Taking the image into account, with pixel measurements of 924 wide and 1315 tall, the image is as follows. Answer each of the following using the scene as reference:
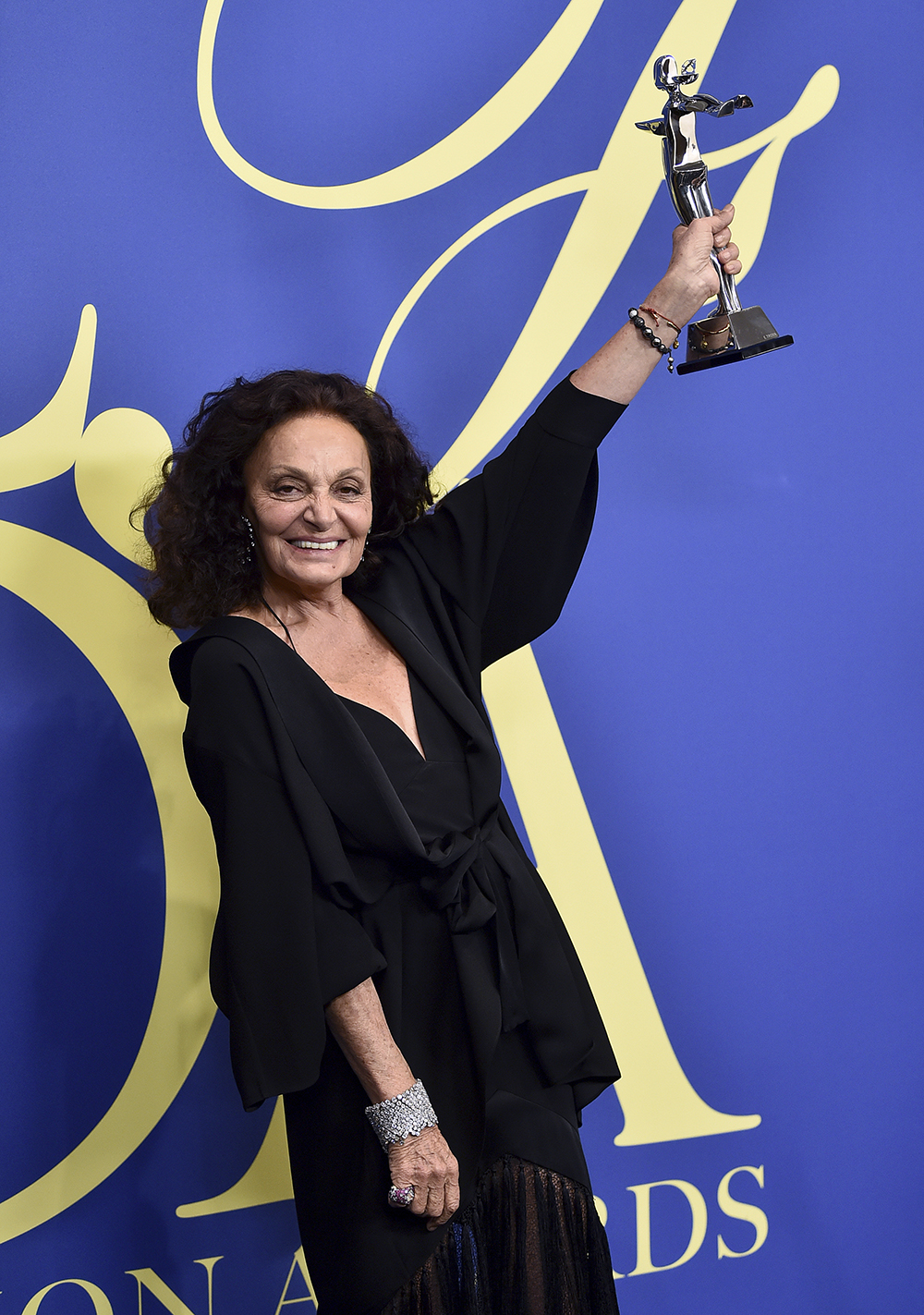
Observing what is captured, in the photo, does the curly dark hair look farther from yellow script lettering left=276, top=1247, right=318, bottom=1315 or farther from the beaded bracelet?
yellow script lettering left=276, top=1247, right=318, bottom=1315

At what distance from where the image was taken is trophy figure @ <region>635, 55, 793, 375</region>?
1.38 meters

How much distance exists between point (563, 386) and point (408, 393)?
0.54m

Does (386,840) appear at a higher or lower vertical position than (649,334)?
lower

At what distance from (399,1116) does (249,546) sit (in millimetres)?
687

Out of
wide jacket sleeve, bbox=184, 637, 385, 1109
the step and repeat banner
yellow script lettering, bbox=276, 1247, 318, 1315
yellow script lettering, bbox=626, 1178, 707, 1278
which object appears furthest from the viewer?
yellow script lettering, bbox=626, 1178, 707, 1278

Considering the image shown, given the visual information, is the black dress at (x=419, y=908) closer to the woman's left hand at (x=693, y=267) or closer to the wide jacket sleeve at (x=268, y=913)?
the wide jacket sleeve at (x=268, y=913)

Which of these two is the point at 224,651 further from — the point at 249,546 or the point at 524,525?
the point at 524,525

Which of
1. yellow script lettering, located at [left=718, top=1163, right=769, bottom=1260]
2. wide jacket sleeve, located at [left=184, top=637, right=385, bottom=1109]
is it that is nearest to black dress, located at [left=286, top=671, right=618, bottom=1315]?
wide jacket sleeve, located at [left=184, top=637, right=385, bottom=1109]

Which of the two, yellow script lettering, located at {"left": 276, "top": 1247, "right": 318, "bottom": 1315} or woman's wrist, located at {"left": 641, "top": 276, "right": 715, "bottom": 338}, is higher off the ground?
woman's wrist, located at {"left": 641, "top": 276, "right": 715, "bottom": 338}

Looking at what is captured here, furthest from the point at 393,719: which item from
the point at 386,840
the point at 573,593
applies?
the point at 573,593

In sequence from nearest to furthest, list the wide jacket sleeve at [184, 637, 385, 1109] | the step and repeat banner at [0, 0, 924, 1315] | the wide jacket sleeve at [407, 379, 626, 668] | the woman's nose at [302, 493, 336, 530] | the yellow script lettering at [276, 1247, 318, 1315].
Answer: the wide jacket sleeve at [184, 637, 385, 1109] < the woman's nose at [302, 493, 336, 530] < the wide jacket sleeve at [407, 379, 626, 668] < the step and repeat banner at [0, 0, 924, 1315] < the yellow script lettering at [276, 1247, 318, 1315]

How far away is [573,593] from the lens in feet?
6.63

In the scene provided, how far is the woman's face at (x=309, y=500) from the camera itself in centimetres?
135

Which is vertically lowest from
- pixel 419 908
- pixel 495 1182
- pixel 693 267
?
pixel 495 1182
